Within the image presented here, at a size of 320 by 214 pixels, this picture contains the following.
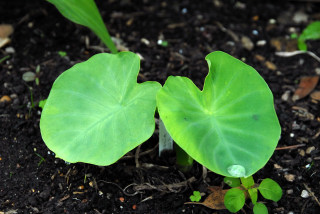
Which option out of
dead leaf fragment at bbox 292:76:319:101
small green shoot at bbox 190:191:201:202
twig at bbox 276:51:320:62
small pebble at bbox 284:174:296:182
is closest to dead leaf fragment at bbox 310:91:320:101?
dead leaf fragment at bbox 292:76:319:101

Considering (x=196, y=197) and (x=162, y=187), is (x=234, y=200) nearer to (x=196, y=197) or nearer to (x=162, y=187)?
(x=196, y=197)

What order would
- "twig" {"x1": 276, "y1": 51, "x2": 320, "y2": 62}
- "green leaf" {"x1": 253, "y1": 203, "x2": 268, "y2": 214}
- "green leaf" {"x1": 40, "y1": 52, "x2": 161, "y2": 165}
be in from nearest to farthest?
"green leaf" {"x1": 40, "y1": 52, "x2": 161, "y2": 165}, "green leaf" {"x1": 253, "y1": 203, "x2": 268, "y2": 214}, "twig" {"x1": 276, "y1": 51, "x2": 320, "y2": 62}

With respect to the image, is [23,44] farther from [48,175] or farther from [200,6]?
[200,6]

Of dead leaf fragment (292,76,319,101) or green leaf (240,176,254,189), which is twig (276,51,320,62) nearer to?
dead leaf fragment (292,76,319,101)

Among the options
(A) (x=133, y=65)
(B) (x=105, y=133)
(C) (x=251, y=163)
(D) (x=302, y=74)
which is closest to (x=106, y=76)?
(A) (x=133, y=65)

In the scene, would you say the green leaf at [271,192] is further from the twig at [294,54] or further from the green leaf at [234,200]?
the twig at [294,54]

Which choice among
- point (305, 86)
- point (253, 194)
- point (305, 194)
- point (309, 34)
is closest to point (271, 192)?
point (253, 194)
